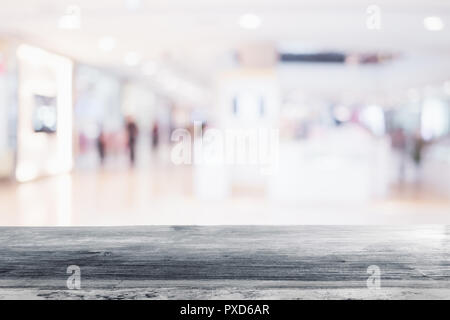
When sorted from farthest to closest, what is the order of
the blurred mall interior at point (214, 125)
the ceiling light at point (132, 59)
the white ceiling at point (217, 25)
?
1. the ceiling light at point (132, 59)
2. the white ceiling at point (217, 25)
3. the blurred mall interior at point (214, 125)

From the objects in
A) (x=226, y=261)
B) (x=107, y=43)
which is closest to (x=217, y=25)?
(x=107, y=43)

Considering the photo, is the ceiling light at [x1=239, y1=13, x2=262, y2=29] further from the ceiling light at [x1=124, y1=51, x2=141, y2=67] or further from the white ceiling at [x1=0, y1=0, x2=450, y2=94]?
the ceiling light at [x1=124, y1=51, x2=141, y2=67]

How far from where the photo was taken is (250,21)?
25.8 ft

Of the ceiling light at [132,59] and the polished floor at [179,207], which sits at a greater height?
the ceiling light at [132,59]

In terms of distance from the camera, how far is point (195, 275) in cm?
350

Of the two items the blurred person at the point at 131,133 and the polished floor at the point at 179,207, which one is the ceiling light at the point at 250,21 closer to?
the polished floor at the point at 179,207

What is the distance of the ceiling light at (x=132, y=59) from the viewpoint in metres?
11.6

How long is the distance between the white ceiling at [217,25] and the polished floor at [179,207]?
8.74 feet

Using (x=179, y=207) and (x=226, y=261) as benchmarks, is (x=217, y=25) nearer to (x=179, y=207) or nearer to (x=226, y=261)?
(x=179, y=207)

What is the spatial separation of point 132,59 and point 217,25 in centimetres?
490

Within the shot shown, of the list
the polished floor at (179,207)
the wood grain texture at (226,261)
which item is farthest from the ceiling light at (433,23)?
the wood grain texture at (226,261)

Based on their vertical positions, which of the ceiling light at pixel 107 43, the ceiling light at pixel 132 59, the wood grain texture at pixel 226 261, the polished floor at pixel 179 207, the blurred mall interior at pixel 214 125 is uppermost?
the ceiling light at pixel 132 59
